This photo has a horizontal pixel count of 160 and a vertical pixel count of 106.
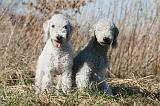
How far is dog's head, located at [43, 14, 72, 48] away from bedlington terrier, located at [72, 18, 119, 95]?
37 cm

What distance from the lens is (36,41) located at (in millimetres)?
7465

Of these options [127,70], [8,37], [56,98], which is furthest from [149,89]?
[8,37]

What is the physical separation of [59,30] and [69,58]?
1.27 feet

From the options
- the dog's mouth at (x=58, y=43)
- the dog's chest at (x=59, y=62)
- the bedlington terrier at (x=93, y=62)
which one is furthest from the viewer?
the bedlington terrier at (x=93, y=62)

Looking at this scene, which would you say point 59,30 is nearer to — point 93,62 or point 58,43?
point 58,43

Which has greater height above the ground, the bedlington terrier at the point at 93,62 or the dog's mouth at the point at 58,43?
the dog's mouth at the point at 58,43

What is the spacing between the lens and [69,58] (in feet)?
16.2

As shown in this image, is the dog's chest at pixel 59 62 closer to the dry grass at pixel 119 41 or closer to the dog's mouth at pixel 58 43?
the dog's mouth at pixel 58 43

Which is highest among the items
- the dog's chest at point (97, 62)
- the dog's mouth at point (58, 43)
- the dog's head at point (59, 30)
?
the dog's head at point (59, 30)

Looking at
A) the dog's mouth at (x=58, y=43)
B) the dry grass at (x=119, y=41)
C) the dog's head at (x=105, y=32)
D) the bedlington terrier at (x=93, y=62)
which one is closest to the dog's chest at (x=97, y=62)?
the bedlington terrier at (x=93, y=62)

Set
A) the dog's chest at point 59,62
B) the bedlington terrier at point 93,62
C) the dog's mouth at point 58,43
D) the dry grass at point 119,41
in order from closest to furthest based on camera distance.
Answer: the dog's mouth at point 58,43, the dog's chest at point 59,62, the bedlington terrier at point 93,62, the dry grass at point 119,41

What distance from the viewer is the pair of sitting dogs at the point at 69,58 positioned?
4.76 metres

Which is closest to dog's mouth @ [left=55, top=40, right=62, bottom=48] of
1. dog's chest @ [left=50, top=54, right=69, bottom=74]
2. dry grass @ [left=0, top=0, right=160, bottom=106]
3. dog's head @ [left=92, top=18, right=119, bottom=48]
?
dog's chest @ [left=50, top=54, right=69, bottom=74]

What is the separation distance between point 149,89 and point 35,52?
2.08 metres
